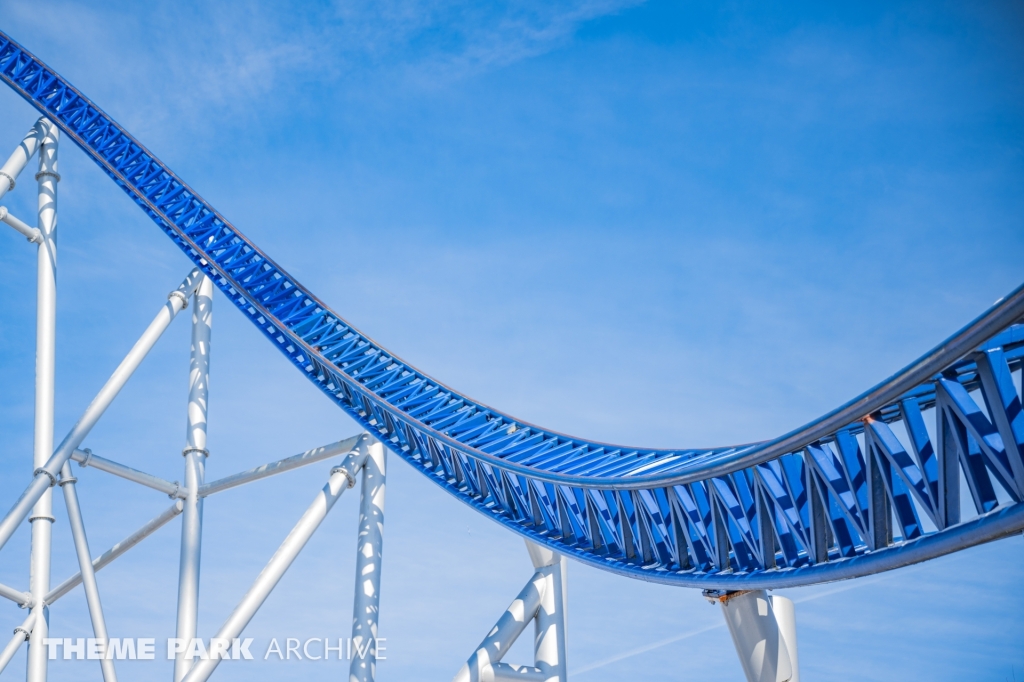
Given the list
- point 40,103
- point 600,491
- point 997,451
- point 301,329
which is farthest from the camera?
point 40,103

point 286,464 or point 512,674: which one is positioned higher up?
point 286,464

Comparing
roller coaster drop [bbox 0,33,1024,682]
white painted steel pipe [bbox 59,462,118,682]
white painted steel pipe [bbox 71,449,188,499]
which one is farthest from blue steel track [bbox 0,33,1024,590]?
white painted steel pipe [bbox 59,462,118,682]

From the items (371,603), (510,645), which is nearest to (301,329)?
(371,603)

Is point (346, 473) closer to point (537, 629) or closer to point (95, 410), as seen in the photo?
point (537, 629)

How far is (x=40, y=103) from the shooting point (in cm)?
1859

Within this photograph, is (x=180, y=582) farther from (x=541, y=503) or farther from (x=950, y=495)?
(x=950, y=495)

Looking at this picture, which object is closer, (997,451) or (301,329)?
(997,451)

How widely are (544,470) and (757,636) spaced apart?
246cm

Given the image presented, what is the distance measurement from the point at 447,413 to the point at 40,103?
9.95m

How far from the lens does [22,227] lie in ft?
50.0

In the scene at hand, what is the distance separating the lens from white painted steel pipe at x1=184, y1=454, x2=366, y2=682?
37.9ft

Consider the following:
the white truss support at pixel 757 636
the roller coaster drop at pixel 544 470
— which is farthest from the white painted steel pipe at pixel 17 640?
the white truss support at pixel 757 636

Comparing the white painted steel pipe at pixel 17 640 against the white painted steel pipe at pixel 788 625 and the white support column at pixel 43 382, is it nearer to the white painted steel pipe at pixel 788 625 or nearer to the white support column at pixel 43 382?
the white support column at pixel 43 382

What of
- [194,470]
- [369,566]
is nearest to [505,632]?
[369,566]
